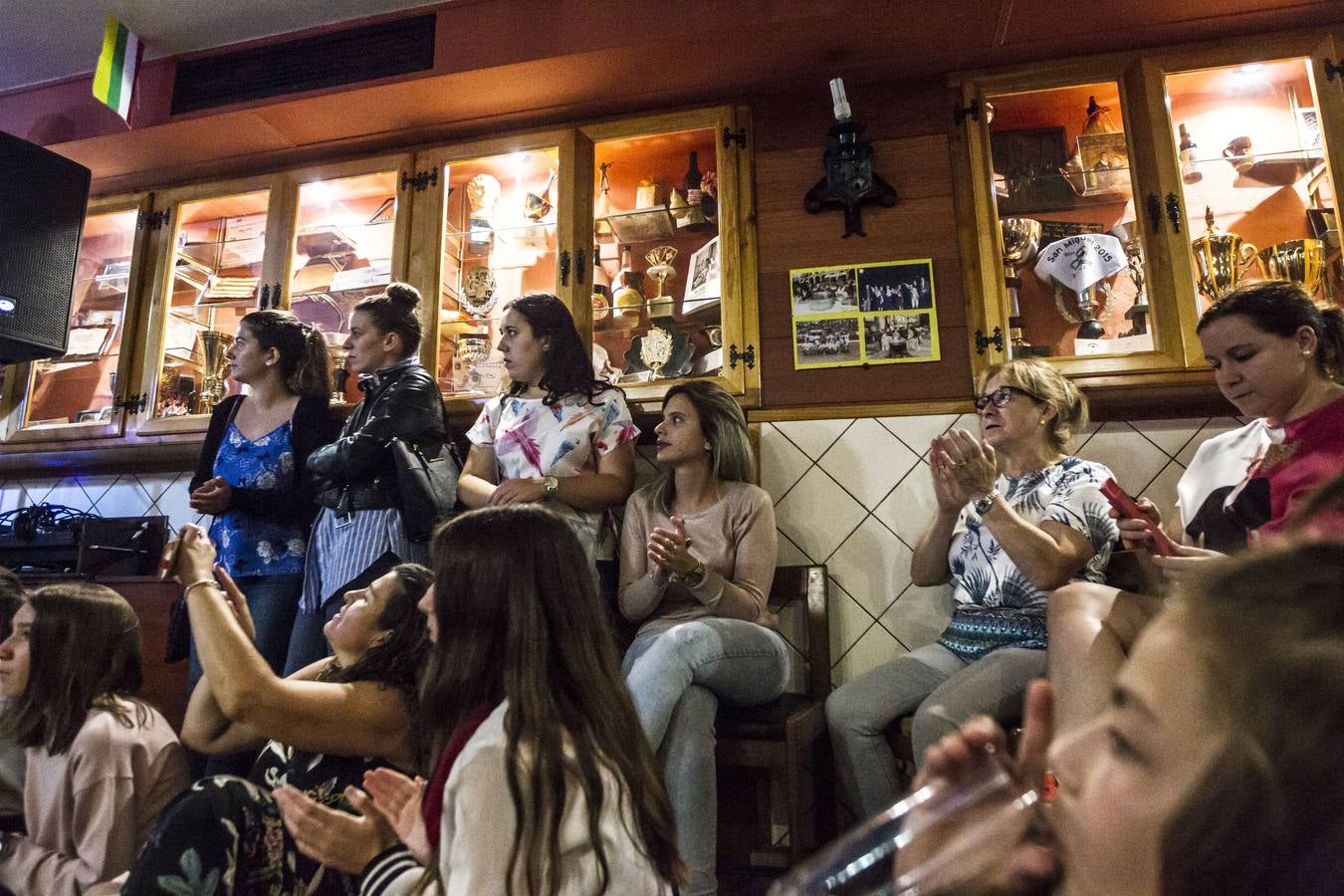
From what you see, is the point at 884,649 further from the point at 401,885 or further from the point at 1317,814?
the point at 1317,814

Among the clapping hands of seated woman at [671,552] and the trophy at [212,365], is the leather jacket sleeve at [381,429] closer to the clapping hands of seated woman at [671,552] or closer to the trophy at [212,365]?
the clapping hands of seated woman at [671,552]

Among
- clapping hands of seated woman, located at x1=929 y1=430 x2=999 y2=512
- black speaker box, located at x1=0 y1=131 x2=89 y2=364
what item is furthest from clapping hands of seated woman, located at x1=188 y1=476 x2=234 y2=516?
clapping hands of seated woman, located at x1=929 y1=430 x2=999 y2=512

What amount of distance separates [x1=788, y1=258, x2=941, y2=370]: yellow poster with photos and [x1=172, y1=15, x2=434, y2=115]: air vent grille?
145 centimetres

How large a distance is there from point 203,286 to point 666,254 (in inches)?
67.8

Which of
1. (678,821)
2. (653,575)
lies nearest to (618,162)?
(653,575)

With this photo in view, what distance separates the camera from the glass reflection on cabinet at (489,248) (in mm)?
2809

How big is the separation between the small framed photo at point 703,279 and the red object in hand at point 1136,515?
53.1 inches

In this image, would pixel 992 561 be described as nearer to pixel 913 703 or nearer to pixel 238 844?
pixel 913 703

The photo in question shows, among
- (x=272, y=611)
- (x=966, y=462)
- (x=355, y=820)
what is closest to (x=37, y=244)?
(x=272, y=611)

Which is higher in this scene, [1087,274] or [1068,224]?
[1068,224]

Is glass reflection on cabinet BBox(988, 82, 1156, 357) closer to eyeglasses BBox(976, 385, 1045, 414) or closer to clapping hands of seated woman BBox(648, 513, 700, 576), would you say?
eyeglasses BBox(976, 385, 1045, 414)

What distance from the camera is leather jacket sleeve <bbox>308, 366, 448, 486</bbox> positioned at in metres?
2.09

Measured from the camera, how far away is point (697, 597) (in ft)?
6.61

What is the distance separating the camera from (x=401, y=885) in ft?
3.03
